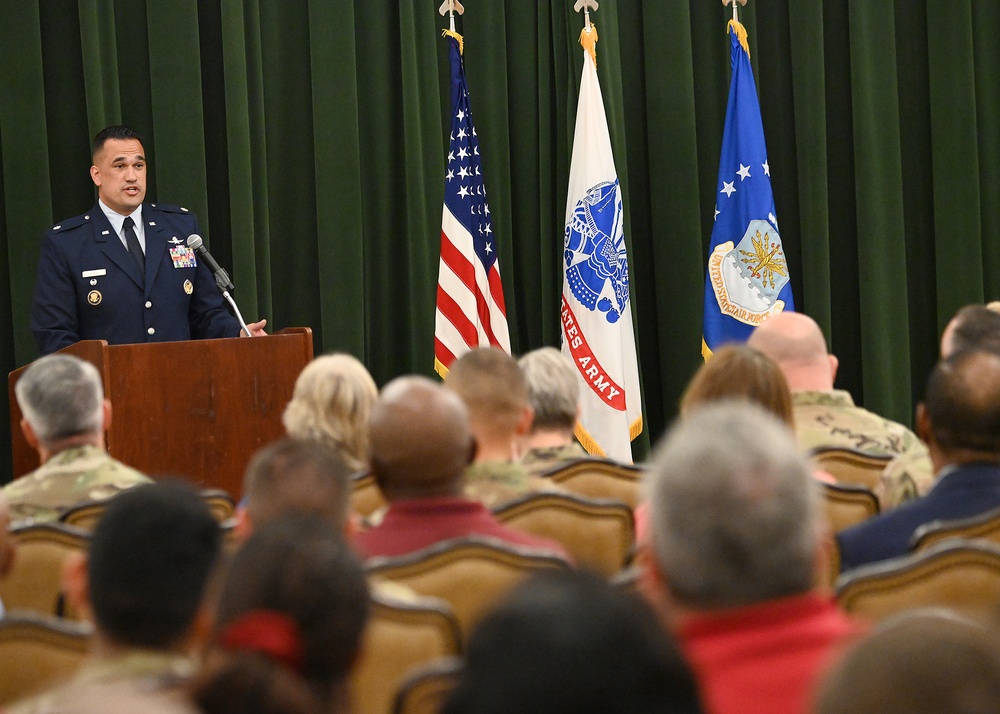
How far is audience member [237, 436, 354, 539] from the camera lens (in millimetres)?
2217

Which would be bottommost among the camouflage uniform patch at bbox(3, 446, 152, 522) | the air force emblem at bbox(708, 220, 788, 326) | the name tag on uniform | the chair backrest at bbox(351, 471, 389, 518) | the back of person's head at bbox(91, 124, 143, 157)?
the chair backrest at bbox(351, 471, 389, 518)

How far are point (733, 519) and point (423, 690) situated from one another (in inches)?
18.5

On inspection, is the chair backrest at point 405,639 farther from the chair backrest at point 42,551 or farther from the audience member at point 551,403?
the audience member at point 551,403

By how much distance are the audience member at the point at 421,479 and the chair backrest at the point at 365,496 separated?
0.83 metres

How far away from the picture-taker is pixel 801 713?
1.42 m

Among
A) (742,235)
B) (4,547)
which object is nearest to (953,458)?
(4,547)

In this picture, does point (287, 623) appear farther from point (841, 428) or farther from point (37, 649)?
point (841, 428)

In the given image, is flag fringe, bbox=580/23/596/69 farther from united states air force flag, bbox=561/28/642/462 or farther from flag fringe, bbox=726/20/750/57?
flag fringe, bbox=726/20/750/57

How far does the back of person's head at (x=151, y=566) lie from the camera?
5.27 feet

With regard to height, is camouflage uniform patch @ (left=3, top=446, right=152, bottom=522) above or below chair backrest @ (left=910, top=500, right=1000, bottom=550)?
above

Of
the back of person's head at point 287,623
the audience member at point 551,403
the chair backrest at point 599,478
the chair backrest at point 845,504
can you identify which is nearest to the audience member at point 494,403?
the chair backrest at point 599,478

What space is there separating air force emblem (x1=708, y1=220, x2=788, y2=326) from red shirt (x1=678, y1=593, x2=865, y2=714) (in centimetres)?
534

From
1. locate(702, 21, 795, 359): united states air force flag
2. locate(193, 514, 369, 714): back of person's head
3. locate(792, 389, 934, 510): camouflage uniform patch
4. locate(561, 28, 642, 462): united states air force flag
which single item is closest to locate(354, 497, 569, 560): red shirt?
locate(193, 514, 369, 714): back of person's head

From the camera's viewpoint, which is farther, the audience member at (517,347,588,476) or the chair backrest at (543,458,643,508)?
the audience member at (517,347,588,476)
